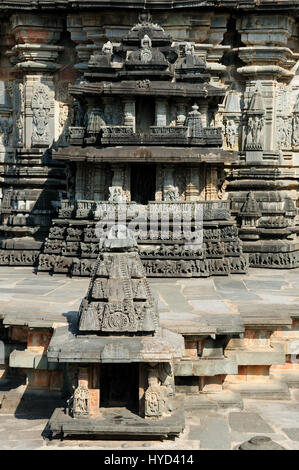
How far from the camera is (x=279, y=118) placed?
57.0 feet

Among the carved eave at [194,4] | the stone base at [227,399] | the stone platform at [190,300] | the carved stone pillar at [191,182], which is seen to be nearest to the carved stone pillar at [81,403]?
the stone platform at [190,300]

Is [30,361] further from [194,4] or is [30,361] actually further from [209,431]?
[194,4]

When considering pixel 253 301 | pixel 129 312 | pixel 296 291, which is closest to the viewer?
pixel 129 312

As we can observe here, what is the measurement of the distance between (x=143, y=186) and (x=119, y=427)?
308 inches

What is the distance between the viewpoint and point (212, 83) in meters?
17.3

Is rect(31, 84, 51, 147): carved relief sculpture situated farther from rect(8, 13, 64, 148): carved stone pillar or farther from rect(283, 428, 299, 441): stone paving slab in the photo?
rect(283, 428, 299, 441): stone paving slab

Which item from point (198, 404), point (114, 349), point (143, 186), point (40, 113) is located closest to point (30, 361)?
point (114, 349)

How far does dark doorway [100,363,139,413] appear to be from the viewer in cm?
918

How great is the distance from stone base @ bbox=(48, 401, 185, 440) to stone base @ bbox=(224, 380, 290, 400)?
73.6 inches

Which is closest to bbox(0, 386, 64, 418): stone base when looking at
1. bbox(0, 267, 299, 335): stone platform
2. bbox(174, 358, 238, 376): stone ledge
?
bbox(0, 267, 299, 335): stone platform

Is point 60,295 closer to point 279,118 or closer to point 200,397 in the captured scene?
point 200,397

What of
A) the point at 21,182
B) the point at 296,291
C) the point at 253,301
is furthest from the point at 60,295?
the point at 21,182

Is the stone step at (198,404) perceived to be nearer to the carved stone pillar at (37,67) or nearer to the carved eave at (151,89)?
the carved eave at (151,89)

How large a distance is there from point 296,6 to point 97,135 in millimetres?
5391
